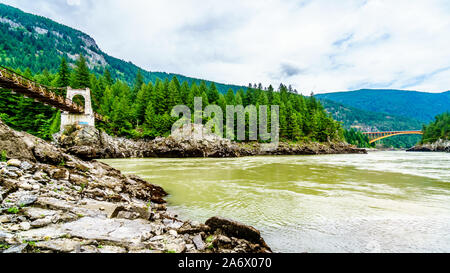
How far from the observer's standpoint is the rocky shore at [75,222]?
3.65 meters

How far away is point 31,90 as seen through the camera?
74.4 ft

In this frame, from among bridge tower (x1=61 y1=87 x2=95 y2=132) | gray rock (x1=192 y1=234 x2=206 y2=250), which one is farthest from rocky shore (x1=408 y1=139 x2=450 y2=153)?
bridge tower (x1=61 y1=87 x2=95 y2=132)

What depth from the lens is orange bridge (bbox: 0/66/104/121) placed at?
20102mm

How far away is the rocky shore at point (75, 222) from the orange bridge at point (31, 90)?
1827 centimetres

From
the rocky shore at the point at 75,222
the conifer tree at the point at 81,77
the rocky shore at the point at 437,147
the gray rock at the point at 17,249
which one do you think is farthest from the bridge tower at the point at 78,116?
the rocky shore at the point at 437,147

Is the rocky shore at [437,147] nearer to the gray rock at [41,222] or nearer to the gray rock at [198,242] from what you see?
the gray rock at [198,242]

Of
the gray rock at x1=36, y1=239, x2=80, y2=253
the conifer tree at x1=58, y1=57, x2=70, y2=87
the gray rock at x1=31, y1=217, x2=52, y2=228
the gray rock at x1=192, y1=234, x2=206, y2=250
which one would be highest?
the conifer tree at x1=58, y1=57, x2=70, y2=87

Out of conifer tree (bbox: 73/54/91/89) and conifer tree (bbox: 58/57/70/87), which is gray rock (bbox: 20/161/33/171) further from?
conifer tree (bbox: 73/54/91/89)

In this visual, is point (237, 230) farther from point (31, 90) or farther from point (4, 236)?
point (31, 90)

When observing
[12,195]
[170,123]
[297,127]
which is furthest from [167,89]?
[12,195]

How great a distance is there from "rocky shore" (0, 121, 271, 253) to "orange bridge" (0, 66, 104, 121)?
18269 millimetres

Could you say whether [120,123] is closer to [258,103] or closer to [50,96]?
[50,96]
